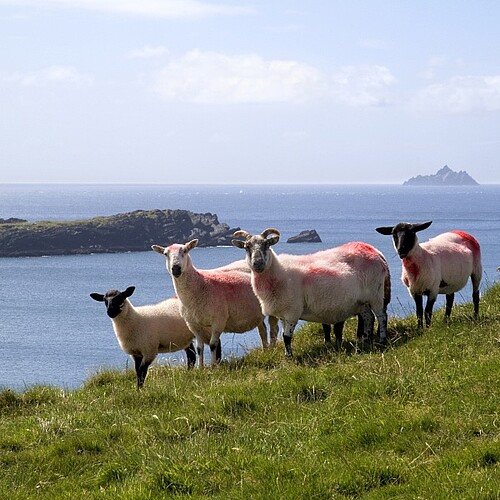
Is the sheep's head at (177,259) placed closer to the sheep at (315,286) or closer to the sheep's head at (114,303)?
the sheep's head at (114,303)

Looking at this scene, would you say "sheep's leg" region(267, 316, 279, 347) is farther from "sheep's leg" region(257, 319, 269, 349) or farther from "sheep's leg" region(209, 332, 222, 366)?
"sheep's leg" region(209, 332, 222, 366)

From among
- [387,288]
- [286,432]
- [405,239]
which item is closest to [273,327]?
[387,288]

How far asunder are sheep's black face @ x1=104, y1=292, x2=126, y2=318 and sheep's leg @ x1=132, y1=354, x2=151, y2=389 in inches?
36.9

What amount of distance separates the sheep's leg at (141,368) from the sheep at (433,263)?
4741 millimetres

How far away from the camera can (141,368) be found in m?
→ 14.6

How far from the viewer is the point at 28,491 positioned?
8.14 metres

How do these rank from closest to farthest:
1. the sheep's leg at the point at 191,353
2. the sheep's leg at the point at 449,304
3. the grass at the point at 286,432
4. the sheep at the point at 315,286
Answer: the grass at the point at 286,432 → the sheep at the point at 315,286 → the sheep's leg at the point at 449,304 → the sheep's leg at the point at 191,353

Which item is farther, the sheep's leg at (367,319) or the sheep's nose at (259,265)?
the sheep's leg at (367,319)

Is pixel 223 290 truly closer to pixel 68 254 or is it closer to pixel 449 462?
pixel 449 462

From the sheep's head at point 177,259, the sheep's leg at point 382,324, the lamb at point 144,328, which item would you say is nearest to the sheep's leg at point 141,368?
the lamb at point 144,328

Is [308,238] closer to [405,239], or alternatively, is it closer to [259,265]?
[405,239]

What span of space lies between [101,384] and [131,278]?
379 ft

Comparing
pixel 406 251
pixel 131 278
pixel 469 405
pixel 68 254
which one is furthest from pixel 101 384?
pixel 68 254

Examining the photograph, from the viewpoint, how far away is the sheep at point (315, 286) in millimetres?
13836
